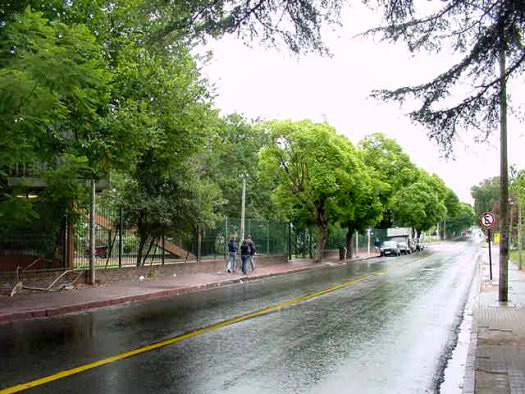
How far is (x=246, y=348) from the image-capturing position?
27.4ft

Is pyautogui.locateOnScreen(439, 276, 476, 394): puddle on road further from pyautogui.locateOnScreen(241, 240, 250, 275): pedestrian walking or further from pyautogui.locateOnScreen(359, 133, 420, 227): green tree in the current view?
pyautogui.locateOnScreen(359, 133, 420, 227): green tree

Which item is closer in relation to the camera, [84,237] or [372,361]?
[372,361]

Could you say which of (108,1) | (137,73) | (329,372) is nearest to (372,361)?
(329,372)

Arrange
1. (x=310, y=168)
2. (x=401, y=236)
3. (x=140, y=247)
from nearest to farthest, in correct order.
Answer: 1. (x=140, y=247)
2. (x=310, y=168)
3. (x=401, y=236)

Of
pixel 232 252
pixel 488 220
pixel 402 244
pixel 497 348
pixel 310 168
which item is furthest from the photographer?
pixel 402 244

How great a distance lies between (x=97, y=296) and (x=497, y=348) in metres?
10.6

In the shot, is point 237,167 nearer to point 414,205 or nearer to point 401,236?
point 401,236

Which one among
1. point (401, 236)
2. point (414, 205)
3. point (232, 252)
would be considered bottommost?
point (232, 252)

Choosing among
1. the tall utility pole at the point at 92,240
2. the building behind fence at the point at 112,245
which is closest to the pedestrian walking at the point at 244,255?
the building behind fence at the point at 112,245

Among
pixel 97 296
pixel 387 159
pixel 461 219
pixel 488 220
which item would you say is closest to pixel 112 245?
pixel 97 296

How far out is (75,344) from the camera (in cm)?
858

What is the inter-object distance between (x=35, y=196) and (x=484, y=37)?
14336mm

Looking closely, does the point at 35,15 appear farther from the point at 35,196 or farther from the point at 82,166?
the point at 35,196

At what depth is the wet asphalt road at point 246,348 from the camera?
A: 6348 millimetres
